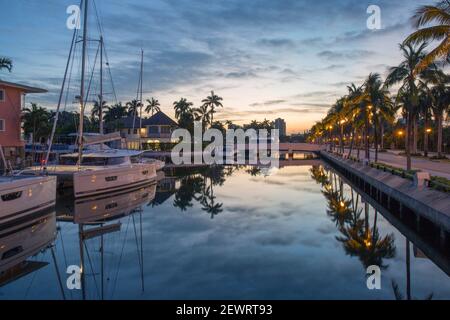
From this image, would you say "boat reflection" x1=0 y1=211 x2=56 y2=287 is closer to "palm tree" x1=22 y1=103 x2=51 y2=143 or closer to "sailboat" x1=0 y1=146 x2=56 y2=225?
"sailboat" x1=0 y1=146 x2=56 y2=225

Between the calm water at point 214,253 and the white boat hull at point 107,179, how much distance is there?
44.7 inches

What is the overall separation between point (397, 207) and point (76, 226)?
63.0ft

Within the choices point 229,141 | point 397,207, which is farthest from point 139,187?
point 229,141

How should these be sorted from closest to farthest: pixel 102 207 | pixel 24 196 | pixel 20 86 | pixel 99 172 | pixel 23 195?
pixel 23 195 → pixel 24 196 → pixel 102 207 → pixel 99 172 → pixel 20 86

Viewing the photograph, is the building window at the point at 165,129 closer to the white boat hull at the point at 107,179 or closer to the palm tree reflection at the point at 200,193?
the palm tree reflection at the point at 200,193

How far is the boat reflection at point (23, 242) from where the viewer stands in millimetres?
14617

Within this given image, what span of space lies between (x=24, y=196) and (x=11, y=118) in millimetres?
19686

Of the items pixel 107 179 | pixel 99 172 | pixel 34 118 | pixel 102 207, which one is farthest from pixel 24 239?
pixel 34 118

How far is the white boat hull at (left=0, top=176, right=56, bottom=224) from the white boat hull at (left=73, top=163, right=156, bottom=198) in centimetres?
436

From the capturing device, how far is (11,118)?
37.2m

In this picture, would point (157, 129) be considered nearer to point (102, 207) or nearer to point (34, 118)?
point (34, 118)

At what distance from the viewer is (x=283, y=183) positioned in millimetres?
43375

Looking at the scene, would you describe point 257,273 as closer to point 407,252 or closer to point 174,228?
point 407,252

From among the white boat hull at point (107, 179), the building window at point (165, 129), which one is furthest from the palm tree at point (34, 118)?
the building window at point (165, 129)
